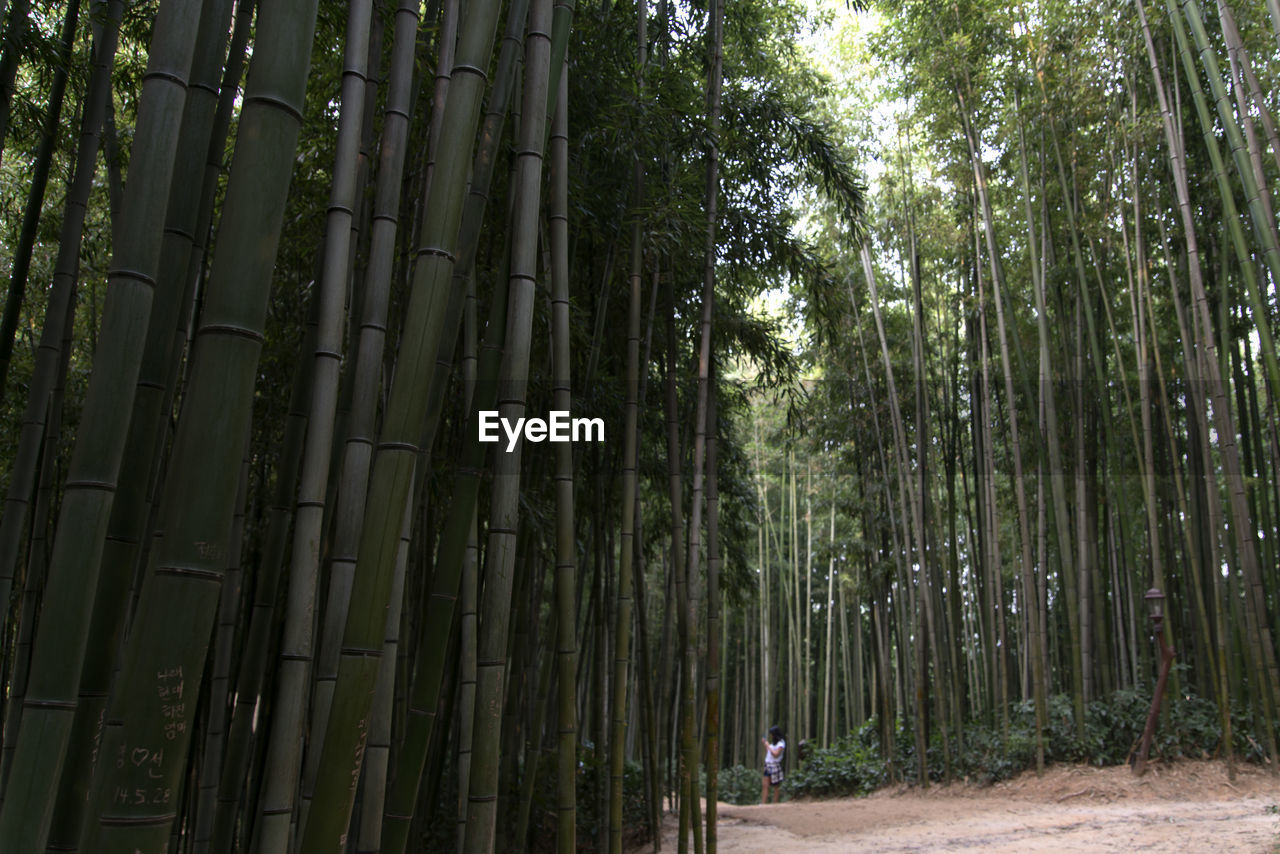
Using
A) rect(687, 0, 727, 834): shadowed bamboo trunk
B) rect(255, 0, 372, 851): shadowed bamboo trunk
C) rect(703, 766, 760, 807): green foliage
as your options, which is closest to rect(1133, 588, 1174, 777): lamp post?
rect(687, 0, 727, 834): shadowed bamboo trunk

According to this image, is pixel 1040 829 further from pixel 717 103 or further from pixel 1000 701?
pixel 717 103

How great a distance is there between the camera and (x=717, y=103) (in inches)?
146

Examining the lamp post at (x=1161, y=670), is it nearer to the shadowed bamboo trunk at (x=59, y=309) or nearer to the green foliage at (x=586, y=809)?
the green foliage at (x=586, y=809)

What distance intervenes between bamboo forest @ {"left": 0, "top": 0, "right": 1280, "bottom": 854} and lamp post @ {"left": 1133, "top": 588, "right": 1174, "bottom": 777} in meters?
0.07

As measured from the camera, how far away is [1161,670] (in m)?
5.91

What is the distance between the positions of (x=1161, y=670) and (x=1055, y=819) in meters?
1.49

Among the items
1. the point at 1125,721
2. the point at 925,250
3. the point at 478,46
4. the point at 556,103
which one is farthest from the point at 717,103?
the point at 1125,721

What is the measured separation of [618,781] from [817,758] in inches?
290

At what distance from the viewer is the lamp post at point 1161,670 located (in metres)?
5.82

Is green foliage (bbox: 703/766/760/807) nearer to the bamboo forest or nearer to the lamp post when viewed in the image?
the bamboo forest

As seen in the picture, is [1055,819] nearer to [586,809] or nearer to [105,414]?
[586,809]

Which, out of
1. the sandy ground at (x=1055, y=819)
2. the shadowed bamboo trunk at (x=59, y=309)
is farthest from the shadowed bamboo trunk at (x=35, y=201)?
the sandy ground at (x=1055, y=819)

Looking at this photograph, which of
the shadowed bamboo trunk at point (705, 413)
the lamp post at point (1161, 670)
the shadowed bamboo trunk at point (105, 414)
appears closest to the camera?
the shadowed bamboo trunk at point (105, 414)

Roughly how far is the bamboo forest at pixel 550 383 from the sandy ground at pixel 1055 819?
23 cm
